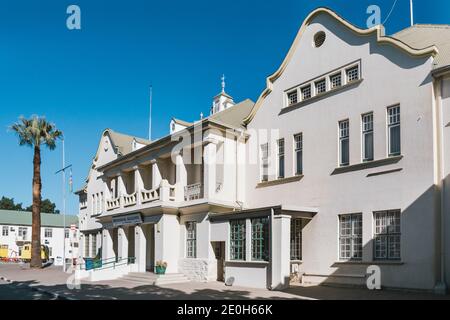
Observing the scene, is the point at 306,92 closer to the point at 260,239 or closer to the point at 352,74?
the point at 352,74

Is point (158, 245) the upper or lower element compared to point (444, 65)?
lower

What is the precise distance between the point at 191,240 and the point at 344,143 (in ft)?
31.7

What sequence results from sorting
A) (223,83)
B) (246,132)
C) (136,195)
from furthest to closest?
1. (223,83)
2. (136,195)
3. (246,132)

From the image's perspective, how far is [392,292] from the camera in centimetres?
1684

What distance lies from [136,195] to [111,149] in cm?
999

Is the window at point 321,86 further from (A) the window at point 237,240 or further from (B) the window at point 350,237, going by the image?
(A) the window at point 237,240

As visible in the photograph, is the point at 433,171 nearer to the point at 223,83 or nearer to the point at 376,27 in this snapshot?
the point at 376,27

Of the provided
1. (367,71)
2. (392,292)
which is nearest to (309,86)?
(367,71)

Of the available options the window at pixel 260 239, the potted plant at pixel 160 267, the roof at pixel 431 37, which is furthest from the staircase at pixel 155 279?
the roof at pixel 431 37

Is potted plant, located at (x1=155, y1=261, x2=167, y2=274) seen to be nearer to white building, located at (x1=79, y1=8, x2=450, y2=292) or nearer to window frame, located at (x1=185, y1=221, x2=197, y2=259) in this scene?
white building, located at (x1=79, y1=8, x2=450, y2=292)

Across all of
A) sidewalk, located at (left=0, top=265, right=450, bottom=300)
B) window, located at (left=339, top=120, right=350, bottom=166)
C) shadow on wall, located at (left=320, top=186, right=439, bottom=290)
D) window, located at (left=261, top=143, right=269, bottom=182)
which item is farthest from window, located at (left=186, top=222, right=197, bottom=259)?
shadow on wall, located at (left=320, top=186, right=439, bottom=290)

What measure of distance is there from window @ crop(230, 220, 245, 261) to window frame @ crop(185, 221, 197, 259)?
10.6 feet

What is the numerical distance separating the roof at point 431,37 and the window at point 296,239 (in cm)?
868

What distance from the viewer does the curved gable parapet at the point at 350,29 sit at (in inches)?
683
